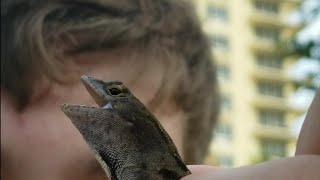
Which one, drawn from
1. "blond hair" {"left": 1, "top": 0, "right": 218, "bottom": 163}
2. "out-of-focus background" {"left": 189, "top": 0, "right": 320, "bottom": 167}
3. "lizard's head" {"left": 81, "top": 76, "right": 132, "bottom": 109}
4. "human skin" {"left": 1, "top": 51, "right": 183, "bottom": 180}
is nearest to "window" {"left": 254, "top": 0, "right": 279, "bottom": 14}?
"out-of-focus background" {"left": 189, "top": 0, "right": 320, "bottom": 167}

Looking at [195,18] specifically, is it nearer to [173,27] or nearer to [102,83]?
[173,27]

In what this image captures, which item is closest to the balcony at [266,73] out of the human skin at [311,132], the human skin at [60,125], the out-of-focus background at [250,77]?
the out-of-focus background at [250,77]

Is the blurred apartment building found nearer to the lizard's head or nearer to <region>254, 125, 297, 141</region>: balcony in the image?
<region>254, 125, 297, 141</region>: balcony

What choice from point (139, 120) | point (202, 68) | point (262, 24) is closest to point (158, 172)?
point (139, 120)

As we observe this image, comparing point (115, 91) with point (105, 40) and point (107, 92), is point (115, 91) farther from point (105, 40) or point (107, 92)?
point (105, 40)

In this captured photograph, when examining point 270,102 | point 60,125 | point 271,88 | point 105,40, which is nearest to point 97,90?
point 60,125

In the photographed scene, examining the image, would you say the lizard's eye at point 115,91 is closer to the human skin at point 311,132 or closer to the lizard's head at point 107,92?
the lizard's head at point 107,92
